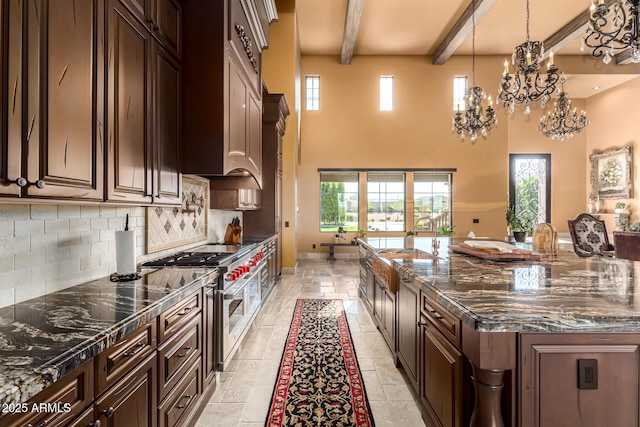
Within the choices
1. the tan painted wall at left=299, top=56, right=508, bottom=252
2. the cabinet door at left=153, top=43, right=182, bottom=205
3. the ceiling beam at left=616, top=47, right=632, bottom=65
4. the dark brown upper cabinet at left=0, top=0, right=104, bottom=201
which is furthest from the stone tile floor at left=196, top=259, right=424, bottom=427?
the ceiling beam at left=616, top=47, right=632, bottom=65

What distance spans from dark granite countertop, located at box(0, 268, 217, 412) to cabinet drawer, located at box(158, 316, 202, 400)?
212mm

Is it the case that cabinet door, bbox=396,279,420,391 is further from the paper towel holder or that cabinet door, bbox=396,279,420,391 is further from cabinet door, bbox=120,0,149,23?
cabinet door, bbox=120,0,149,23

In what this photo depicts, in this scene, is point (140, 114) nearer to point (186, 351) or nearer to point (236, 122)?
point (236, 122)

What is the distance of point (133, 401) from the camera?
1260 mm

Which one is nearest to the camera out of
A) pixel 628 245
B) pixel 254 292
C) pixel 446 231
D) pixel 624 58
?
pixel 254 292

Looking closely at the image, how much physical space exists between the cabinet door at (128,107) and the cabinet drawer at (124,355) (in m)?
0.67

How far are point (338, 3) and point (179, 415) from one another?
286 inches

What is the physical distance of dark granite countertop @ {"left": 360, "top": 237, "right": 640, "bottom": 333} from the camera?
1.12m

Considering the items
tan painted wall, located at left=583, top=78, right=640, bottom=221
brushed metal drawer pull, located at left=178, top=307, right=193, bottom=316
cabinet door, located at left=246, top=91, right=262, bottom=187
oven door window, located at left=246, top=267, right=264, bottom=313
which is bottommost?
oven door window, located at left=246, top=267, right=264, bottom=313

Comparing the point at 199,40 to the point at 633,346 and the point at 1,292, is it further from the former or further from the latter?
the point at 633,346

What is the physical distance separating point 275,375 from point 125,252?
148 centimetres

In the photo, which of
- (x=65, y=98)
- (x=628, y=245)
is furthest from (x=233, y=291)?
(x=628, y=245)

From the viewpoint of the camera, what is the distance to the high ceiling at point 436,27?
6422 millimetres

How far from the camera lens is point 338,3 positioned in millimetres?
6402
